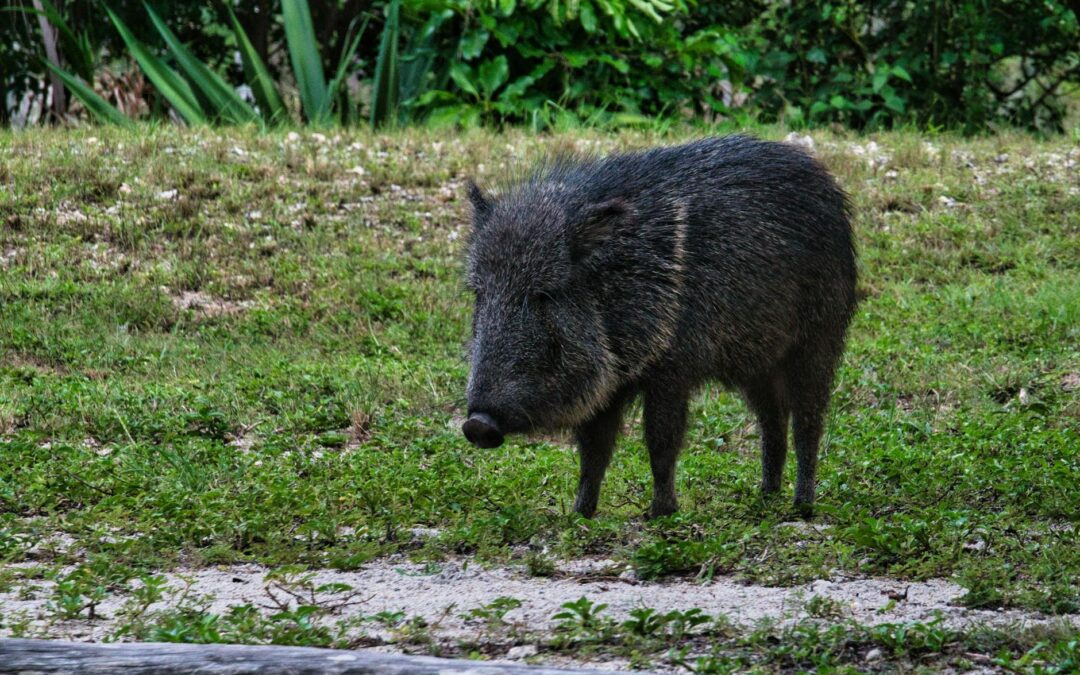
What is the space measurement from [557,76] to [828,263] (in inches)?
261

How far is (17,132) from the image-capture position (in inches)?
411

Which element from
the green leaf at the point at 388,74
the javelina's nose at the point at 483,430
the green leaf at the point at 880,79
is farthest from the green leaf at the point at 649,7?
the javelina's nose at the point at 483,430

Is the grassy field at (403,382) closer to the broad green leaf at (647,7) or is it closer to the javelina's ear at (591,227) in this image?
the javelina's ear at (591,227)

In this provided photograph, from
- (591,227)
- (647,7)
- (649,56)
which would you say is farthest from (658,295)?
(649,56)

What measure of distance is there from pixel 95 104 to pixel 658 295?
24.9 feet

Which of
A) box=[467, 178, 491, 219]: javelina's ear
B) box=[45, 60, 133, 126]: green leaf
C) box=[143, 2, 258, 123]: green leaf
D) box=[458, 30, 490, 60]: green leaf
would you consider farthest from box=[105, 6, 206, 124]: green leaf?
box=[467, 178, 491, 219]: javelina's ear

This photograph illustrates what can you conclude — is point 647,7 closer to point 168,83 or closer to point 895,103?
point 895,103

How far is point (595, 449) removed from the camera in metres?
5.03

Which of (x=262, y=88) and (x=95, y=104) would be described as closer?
(x=95, y=104)

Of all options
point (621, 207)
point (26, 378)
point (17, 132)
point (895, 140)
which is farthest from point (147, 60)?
point (621, 207)

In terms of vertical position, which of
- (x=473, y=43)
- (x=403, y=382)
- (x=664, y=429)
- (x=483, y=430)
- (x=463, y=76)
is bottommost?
(x=403, y=382)

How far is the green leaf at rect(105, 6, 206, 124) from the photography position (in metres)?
10.7

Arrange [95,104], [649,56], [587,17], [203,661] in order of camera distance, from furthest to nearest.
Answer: [649,56], [95,104], [587,17], [203,661]

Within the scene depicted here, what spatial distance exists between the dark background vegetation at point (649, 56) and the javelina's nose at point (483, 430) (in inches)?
259
